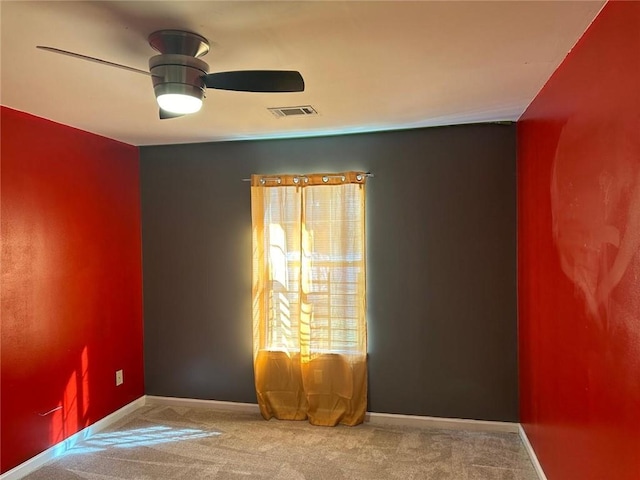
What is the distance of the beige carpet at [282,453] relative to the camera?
2896mm

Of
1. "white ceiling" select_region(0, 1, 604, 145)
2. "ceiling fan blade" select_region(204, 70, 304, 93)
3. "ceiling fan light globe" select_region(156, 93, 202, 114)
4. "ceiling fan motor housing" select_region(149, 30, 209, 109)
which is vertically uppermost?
"white ceiling" select_region(0, 1, 604, 145)

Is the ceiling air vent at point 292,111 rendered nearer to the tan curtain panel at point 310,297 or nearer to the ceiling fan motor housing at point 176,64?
the tan curtain panel at point 310,297

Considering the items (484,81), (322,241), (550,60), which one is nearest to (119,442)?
(322,241)

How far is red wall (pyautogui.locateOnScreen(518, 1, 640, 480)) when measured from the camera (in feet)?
4.94

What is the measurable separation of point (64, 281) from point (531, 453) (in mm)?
3286

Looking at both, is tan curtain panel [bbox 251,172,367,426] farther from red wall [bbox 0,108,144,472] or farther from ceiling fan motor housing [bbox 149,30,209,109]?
ceiling fan motor housing [bbox 149,30,209,109]

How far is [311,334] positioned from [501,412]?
1.50 metres

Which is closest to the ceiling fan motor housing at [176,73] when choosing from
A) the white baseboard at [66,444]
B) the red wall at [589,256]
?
the red wall at [589,256]

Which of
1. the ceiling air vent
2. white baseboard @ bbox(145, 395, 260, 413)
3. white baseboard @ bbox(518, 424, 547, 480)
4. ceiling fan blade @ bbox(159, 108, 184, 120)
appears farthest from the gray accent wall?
ceiling fan blade @ bbox(159, 108, 184, 120)

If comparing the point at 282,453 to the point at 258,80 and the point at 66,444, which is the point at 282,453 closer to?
the point at 66,444

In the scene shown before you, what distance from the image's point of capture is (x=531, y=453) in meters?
2.98

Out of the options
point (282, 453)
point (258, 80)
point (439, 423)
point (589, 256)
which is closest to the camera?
point (258, 80)

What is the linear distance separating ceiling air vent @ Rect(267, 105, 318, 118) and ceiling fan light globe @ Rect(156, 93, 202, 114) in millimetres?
1045

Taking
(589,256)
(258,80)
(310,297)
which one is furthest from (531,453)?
(258,80)
